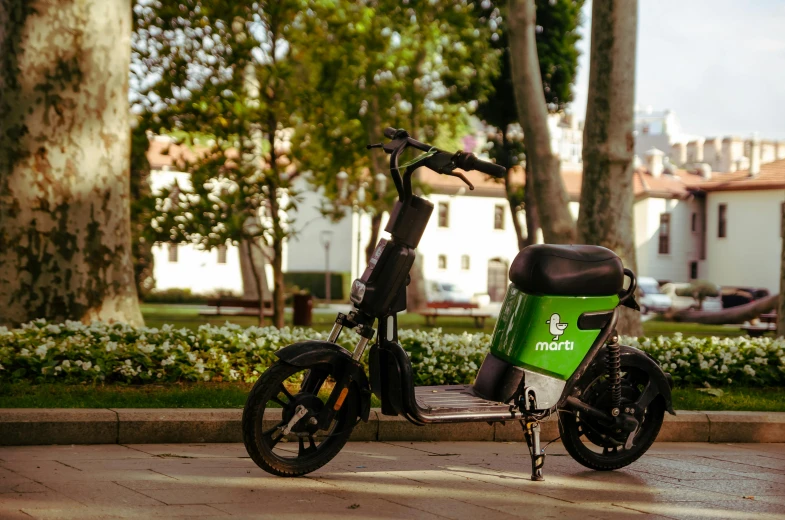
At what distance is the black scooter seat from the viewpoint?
5.84 m

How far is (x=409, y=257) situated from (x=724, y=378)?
16.2ft

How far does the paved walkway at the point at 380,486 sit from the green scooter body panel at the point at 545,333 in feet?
1.99

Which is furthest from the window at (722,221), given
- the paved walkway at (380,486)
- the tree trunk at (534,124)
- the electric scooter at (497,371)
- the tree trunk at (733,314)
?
the electric scooter at (497,371)

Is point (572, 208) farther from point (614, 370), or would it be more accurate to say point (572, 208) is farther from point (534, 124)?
point (614, 370)

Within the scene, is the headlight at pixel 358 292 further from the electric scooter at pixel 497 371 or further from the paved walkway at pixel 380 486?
the paved walkway at pixel 380 486

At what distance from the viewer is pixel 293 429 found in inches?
219

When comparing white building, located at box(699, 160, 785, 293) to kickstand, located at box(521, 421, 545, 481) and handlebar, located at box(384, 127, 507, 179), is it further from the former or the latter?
handlebar, located at box(384, 127, 507, 179)

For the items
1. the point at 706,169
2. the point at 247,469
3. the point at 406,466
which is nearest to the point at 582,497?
the point at 406,466

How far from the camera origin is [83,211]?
10164mm

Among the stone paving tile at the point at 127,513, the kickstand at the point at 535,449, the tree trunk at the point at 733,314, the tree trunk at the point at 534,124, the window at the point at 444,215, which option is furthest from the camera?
the window at the point at 444,215

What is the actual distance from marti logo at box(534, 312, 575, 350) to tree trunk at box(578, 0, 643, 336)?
6.24 m

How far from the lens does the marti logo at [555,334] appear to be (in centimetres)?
589

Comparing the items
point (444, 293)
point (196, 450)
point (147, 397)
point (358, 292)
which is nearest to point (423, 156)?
point (358, 292)

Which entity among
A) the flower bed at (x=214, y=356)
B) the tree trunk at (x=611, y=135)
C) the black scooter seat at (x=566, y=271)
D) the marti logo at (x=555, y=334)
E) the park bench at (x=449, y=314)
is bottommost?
the park bench at (x=449, y=314)
